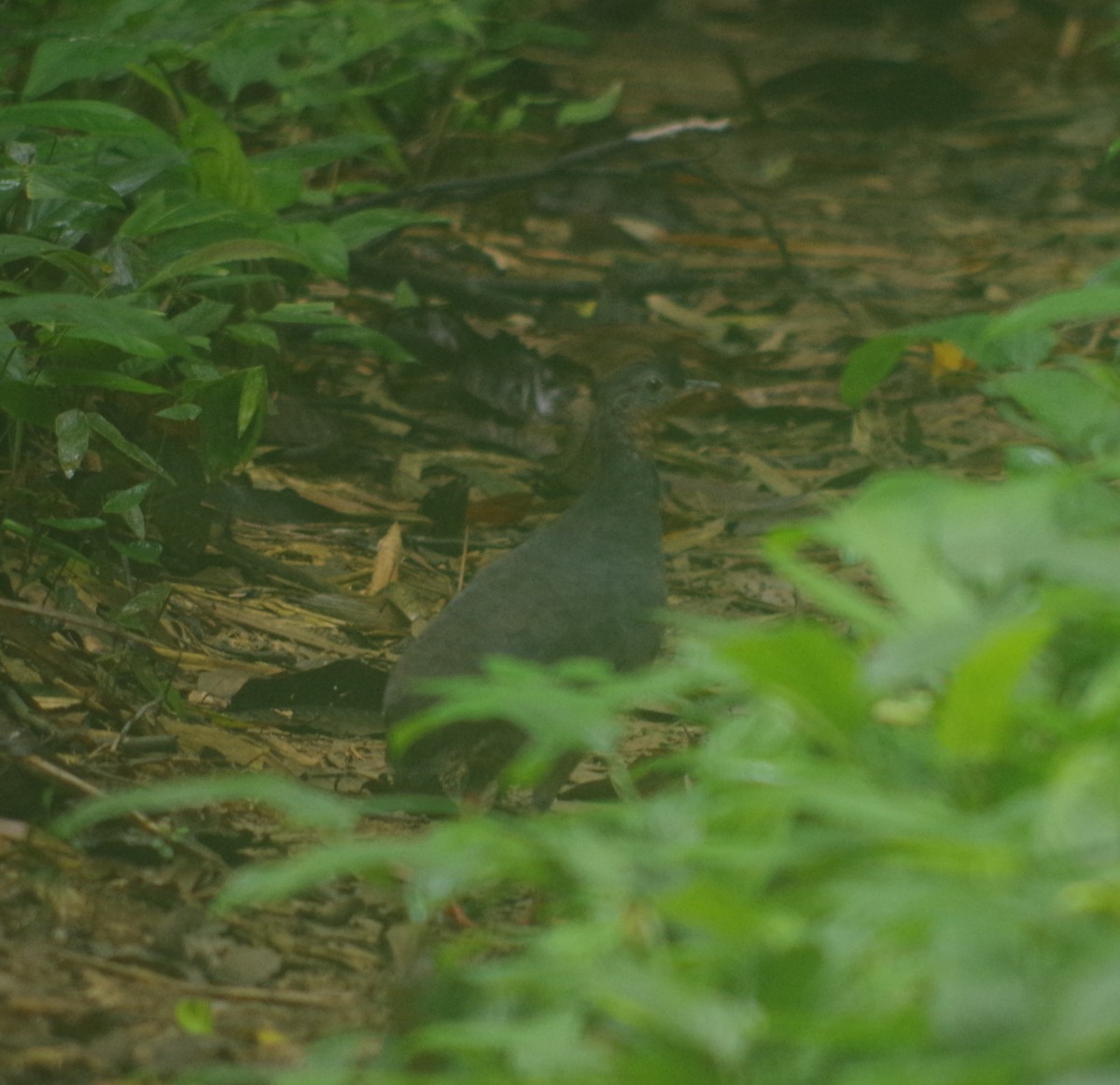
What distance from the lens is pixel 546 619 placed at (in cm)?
371

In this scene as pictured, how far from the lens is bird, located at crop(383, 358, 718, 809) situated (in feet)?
11.6

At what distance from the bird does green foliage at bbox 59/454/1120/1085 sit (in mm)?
1934

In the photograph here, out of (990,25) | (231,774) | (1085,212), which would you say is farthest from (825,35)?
(231,774)

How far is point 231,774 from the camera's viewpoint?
3139 mm

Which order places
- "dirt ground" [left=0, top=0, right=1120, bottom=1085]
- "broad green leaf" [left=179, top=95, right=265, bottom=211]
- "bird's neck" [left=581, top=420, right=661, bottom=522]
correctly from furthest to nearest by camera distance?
1. "bird's neck" [left=581, top=420, right=661, bottom=522]
2. "broad green leaf" [left=179, top=95, right=265, bottom=211]
3. "dirt ground" [left=0, top=0, right=1120, bottom=1085]

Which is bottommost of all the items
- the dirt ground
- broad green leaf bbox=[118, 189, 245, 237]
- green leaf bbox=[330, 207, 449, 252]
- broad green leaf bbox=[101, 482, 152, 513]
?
the dirt ground

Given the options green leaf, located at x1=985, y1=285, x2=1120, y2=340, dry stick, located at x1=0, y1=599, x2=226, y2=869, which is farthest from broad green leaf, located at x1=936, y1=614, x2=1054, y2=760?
dry stick, located at x1=0, y1=599, x2=226, y2=869

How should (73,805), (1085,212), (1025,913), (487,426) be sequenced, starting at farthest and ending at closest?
(1085,212)
(487,426)
(73,805)
(1025,913)

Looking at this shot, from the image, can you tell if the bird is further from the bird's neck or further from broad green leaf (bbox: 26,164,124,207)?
broad green leaf (bbox: 26,164,124,207)

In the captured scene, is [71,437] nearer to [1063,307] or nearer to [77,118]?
[77,118]

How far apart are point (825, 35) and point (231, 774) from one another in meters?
8.33

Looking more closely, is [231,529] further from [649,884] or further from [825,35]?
[825,35]

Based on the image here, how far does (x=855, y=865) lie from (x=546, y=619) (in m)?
2.35

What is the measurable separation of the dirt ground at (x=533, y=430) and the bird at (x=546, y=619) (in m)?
0.20
